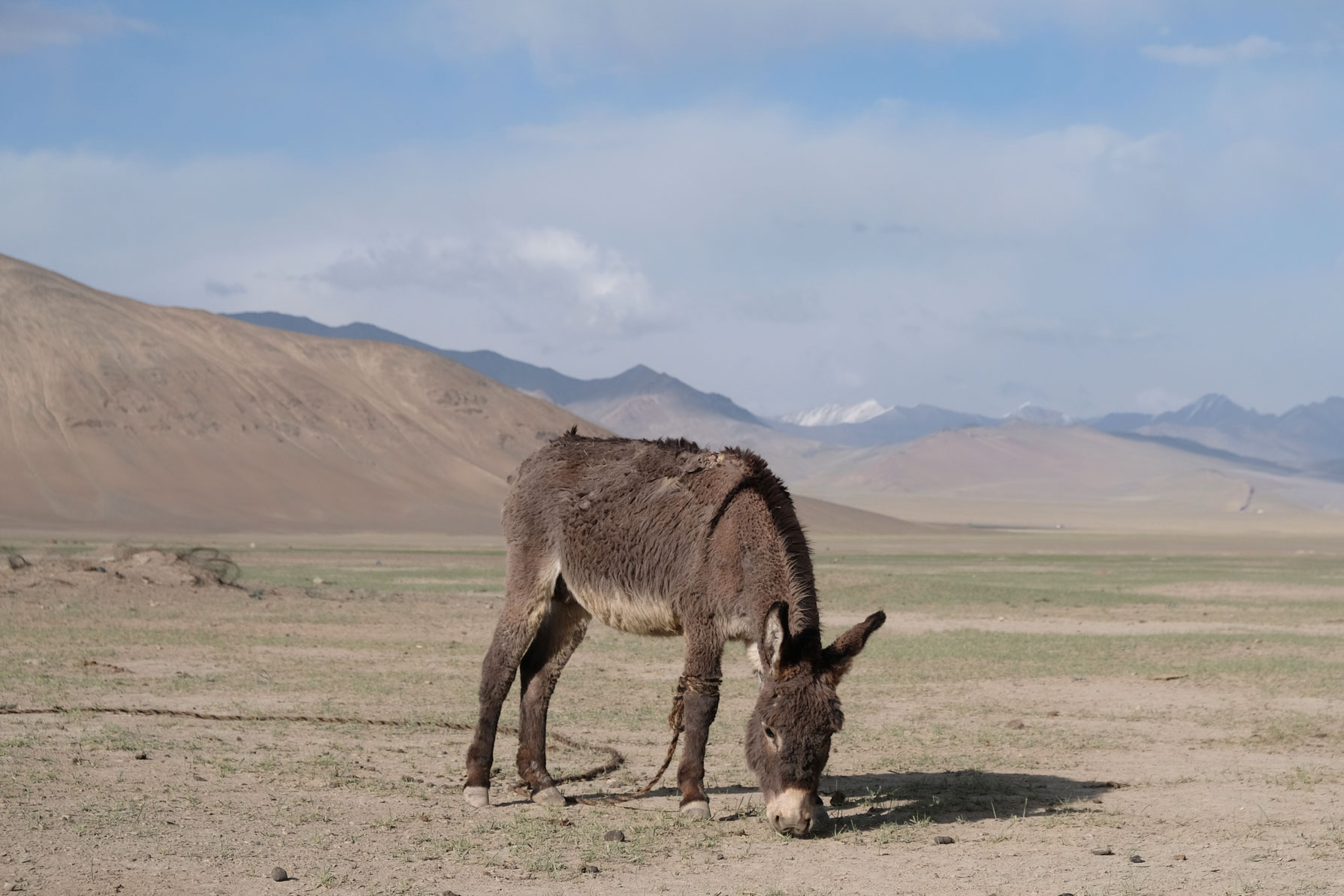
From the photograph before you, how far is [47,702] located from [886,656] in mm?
11359

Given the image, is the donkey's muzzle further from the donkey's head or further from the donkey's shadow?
the donkey's shadow

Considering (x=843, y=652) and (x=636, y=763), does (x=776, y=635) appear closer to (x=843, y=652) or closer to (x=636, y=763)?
(x=843, y=652)

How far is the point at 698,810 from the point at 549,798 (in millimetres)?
1146

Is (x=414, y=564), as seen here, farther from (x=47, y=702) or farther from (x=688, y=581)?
(x=688, y=581)

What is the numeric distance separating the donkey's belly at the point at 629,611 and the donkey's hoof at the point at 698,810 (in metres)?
1.15

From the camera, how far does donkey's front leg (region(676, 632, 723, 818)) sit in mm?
9000

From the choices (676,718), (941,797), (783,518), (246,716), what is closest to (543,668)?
(676,718)

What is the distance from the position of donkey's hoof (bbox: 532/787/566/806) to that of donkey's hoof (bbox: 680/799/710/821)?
96cm

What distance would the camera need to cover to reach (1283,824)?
30.0 ft

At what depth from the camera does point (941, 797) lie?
1009 centimetres

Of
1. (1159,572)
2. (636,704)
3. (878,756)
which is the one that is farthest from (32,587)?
(1159,572)

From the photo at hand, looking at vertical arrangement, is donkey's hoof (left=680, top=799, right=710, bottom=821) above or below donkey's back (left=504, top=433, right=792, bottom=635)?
below

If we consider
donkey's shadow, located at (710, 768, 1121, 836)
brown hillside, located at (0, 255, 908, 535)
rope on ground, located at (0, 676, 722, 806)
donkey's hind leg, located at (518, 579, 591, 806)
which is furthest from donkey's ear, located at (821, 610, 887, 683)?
brown hillside, located at (0, 255, 908, 535)

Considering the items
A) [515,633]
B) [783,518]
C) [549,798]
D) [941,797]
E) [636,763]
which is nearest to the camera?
[783,518]
